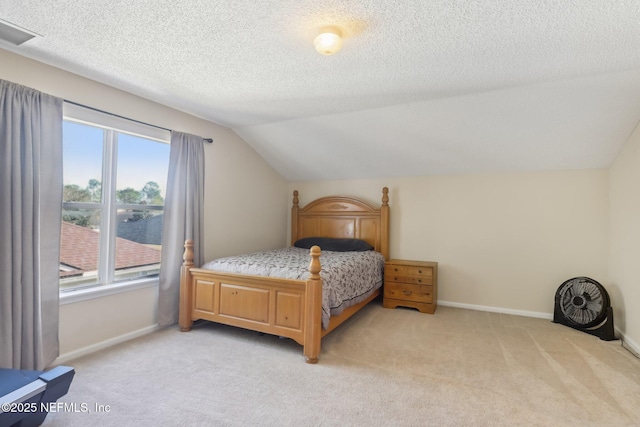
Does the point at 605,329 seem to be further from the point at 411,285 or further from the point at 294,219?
the point at 294,219

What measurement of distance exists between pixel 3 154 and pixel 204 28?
5.29ft

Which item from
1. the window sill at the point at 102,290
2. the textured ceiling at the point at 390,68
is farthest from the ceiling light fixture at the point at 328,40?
the window sill at the point at 102,290

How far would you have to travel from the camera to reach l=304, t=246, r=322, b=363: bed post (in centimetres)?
260

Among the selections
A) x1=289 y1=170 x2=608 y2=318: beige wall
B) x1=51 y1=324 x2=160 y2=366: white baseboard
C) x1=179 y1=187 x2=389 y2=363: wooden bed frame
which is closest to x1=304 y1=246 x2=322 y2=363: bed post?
x1=179 y1=187 x2=389 y2=363: wooden bed frame

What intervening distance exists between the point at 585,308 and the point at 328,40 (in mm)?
3716

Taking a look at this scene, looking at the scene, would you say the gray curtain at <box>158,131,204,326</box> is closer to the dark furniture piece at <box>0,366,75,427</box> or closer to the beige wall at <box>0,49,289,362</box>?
the beige wall at <box>0,49,289,362</box>

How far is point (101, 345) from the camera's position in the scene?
2.78 metres

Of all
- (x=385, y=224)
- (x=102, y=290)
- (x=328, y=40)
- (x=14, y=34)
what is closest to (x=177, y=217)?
(x=102, y=290)

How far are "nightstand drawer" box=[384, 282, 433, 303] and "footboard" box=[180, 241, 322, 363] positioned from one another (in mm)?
1753

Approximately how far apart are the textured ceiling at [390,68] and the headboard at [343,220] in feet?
2.88

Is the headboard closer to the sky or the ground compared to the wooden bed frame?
closer to the sky

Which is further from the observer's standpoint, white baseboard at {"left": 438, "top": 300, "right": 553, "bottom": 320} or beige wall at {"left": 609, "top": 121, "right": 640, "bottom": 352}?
white baseboard at {"left": 438, "top": 300, "right": 553, "bottom": 320}

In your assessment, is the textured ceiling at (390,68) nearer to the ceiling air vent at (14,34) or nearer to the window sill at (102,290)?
the ceiling air vent at (14,34)

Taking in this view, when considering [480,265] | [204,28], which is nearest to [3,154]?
[204,28]
